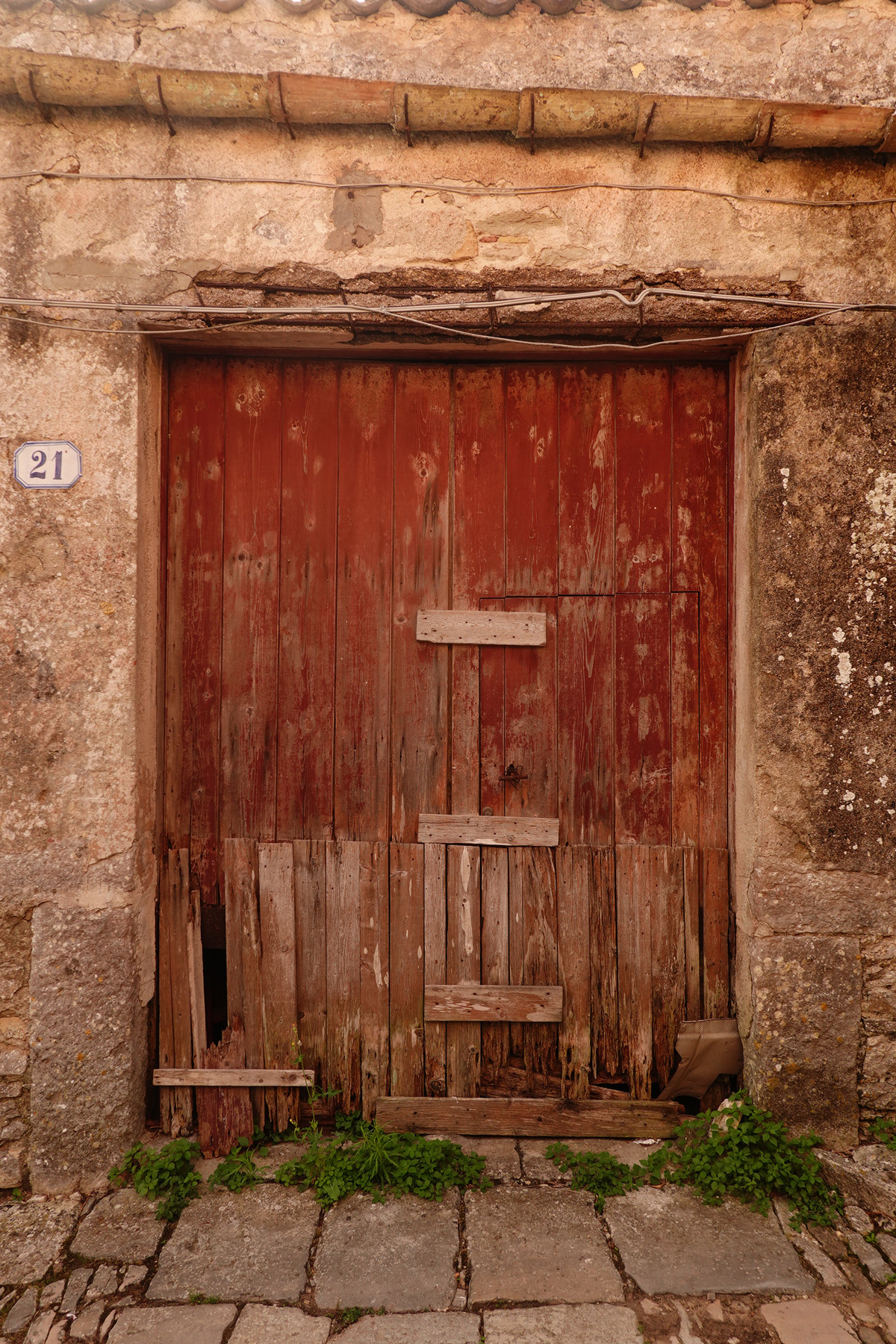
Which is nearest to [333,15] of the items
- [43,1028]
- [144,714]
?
[144,714]

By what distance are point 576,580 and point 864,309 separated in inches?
50.2

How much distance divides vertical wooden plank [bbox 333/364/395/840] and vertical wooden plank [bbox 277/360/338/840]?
4 cm

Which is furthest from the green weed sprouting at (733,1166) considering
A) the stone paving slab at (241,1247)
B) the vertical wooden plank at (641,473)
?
the vertical wooden plank at (641,473)

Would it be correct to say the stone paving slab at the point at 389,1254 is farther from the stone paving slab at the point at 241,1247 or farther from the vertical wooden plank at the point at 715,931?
the vertical wooden plank at the point at 715,931

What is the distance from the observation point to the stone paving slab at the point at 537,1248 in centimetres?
200

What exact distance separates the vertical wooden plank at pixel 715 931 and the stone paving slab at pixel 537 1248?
0.78 m

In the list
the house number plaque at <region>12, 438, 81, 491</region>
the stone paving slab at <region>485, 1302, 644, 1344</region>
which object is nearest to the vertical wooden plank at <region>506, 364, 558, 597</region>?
the house number plaque at <region>12, 438, 81, 491</region>

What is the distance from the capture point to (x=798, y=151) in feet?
7.97

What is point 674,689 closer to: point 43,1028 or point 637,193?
point 637,193

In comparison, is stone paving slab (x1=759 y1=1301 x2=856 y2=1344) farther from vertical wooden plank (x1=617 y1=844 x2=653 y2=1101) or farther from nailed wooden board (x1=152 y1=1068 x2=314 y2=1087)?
nailed wooden board (x1=152 y1=1068 x2=314 y2=1087)

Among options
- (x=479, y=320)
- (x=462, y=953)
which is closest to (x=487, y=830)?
(x=462, y=953)

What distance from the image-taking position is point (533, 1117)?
Result: 103 inches

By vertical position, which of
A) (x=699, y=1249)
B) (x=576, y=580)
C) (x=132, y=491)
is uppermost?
(x=132, y=491)

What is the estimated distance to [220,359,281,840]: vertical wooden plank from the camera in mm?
2689
